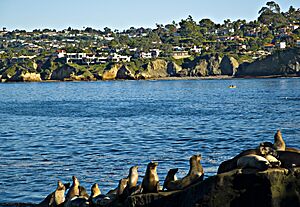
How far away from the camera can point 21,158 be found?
2766cm

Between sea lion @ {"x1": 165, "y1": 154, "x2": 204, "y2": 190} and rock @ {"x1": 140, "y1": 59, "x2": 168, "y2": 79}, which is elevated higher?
sea lion @ {"x1": 165, "y1": 154, "x2": 204, "y2": 190}

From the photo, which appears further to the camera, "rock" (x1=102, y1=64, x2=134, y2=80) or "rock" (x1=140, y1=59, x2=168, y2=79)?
"rock" (x1=140, y1=59, x2=168, y2=79)

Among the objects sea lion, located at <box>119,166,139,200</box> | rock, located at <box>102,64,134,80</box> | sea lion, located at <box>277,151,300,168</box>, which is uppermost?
sea lion, located at <box>277,151,300,168</box>

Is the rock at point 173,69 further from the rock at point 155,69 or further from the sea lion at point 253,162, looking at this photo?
the sea lion at point 253,162

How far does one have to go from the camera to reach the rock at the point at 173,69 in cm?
19750

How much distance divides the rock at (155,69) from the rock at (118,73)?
5602 millimetres

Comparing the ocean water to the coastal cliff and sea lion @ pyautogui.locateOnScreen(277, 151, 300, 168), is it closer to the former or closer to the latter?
sea lion @ pyautogui.locateOnScreen(277, 151, 300, 168)

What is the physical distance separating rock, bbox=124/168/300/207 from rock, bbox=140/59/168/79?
593 ft

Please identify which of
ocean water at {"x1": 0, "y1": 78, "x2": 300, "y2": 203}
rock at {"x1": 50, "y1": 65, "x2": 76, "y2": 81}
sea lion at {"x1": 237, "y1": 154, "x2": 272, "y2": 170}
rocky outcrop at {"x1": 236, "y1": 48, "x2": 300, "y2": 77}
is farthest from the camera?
rock at {"x1": 50, "y1": 65, "x2": 76, "y2": 81}

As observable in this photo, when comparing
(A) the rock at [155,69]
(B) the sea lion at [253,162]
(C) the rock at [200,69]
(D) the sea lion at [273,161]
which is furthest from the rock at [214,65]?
(B) the sea lion at [253,162]

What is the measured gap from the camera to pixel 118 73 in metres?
192

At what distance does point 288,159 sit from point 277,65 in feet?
552

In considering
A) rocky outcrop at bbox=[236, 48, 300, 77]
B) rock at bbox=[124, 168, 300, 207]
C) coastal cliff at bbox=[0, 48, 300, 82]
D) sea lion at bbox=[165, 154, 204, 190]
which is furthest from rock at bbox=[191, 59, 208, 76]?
rock at bbox=[124, 168, 300, 207]

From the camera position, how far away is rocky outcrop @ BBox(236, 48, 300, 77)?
570ft
